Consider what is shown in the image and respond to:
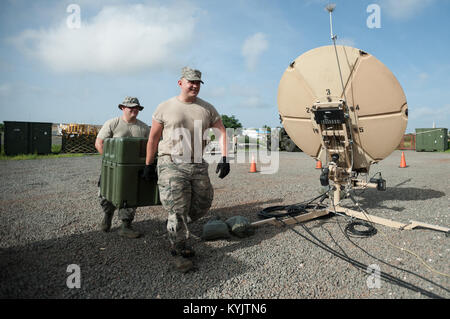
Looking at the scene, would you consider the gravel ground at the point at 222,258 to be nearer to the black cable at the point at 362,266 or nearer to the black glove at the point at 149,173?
the black cable at the point at 362,266

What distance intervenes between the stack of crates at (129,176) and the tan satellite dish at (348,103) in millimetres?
2607

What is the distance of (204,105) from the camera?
135 inches

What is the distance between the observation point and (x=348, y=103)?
14.2ft

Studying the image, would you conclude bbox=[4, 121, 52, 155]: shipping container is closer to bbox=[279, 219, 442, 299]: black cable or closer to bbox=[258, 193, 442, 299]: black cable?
bbox=[258, 193, 442, 299]: black cable

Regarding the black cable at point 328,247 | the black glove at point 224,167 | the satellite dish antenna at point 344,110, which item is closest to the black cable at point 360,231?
the black cable at point 328,247

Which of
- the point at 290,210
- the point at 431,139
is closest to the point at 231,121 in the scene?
the point at 431,139

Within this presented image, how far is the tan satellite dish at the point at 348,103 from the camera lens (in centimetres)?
412

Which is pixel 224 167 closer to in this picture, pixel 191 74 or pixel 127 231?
pixel 191 74

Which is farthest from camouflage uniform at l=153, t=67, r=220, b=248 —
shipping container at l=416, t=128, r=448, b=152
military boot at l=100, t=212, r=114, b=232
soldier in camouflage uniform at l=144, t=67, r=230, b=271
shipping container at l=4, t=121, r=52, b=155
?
shipping container at l=416, t=128, r=448, b=152

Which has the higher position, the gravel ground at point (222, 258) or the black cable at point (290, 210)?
the black cable at point (290, 210)

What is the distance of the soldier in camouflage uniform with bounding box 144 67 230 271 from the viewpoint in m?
3.14

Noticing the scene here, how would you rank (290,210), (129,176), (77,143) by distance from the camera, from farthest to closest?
(77,143) → (290,210) → (129,176)

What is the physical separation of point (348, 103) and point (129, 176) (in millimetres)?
3248
